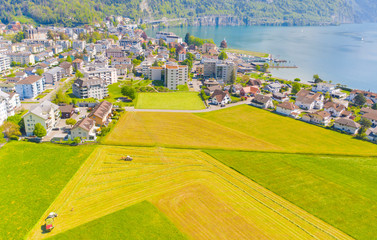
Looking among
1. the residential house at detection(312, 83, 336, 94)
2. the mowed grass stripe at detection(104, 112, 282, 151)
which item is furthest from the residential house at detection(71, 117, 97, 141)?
the residential house at detection(312, 83, 336, 94)

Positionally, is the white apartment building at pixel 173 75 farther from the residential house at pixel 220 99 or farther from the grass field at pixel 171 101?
the residential house at pixel 220 99

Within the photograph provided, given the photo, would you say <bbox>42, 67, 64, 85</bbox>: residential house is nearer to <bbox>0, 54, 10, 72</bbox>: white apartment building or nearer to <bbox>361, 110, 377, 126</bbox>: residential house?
<bbox>0, 54, 10, 72</bbox>: white apartment building

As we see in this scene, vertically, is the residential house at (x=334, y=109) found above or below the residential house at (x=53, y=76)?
below

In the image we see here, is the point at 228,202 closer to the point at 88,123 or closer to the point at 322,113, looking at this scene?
the point at 88,123

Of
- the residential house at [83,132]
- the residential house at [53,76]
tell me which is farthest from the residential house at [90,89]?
the residential house at [83,132]

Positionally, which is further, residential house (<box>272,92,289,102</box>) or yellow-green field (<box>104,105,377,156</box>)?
residential house (<box>272,92,289,102</box>)

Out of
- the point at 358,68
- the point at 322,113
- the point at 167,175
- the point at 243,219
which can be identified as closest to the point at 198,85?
the point at 322,113

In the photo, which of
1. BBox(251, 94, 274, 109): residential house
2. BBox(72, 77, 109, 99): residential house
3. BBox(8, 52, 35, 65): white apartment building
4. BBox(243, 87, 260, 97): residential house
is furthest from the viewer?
BBox(8, 52, 35, 65): white apartment building
